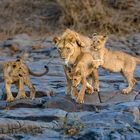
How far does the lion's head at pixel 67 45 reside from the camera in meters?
14.6

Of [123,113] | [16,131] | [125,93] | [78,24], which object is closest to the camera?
[16,131]

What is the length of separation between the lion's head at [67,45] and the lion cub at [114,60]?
651 millimetres

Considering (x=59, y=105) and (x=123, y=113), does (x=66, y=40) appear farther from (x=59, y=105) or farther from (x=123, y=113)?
(x=123, y=113)

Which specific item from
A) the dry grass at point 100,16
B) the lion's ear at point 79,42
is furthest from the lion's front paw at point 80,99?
the dry grass at point 100,16

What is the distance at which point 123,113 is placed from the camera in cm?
1292

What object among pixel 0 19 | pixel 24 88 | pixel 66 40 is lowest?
pixel 0 19

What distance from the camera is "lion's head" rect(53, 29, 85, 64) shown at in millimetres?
14570

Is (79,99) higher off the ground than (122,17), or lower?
higher

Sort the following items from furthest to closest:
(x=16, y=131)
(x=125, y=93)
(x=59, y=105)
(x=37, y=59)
→ (x=37, y=59)
(x=125, y=93)
(x=59, y=105)
(x=16, y=131)

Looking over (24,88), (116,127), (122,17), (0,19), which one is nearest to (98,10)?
(122,17)

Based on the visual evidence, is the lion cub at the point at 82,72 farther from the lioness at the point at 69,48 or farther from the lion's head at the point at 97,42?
the lion's head at the point at 97,42

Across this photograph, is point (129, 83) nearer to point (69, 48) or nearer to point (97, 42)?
point (97, 42)

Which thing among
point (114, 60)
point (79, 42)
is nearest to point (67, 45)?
point (79, 42)

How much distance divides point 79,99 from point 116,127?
7.19 ft
